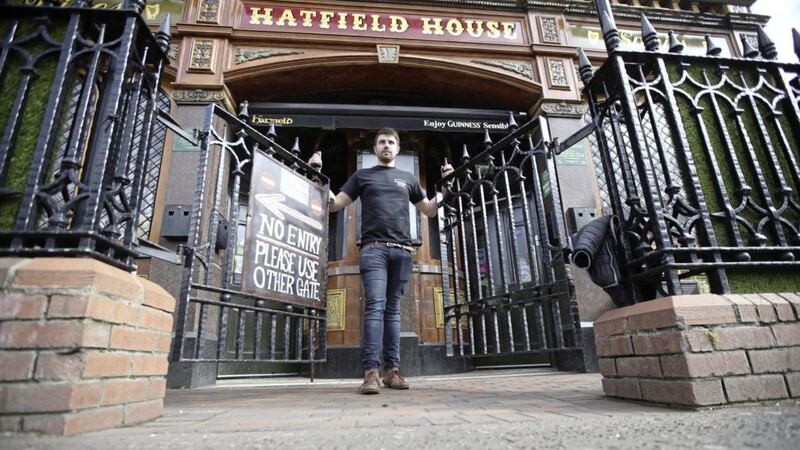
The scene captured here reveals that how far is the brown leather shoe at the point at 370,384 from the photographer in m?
2.79

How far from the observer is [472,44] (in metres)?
6.80

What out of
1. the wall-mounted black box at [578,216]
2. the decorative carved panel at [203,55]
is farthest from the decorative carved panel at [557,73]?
the decorative carved panel at [203,55]

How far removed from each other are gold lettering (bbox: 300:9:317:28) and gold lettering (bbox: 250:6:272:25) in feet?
1.74

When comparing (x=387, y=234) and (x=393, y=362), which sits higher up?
(x=387, y=234)

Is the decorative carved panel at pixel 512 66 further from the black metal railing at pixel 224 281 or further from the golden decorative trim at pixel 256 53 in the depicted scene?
the black metal railing at pixel 224 281

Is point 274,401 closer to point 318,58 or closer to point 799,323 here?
point 799,323

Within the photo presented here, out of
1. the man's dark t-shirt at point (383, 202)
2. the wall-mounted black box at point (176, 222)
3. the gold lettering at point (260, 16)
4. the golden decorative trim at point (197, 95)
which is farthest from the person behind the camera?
the gold lettering at point (260, 16)

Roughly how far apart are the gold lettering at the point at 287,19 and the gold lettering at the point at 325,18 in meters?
0.42

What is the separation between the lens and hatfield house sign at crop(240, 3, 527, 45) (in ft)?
21.5

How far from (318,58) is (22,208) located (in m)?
5.40

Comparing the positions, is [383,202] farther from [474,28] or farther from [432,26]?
[474,28]

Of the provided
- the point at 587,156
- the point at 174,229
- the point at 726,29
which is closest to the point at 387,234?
the point at 174,229

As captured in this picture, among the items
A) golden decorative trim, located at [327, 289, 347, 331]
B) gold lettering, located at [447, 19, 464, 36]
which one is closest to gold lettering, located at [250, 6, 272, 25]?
gold lettering, located at [447, 19, 464, 36]

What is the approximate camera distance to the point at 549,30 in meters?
6.98
